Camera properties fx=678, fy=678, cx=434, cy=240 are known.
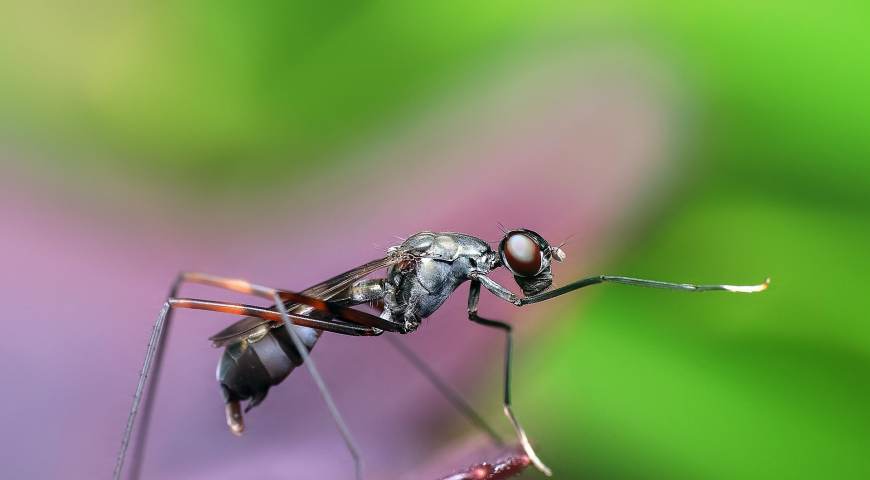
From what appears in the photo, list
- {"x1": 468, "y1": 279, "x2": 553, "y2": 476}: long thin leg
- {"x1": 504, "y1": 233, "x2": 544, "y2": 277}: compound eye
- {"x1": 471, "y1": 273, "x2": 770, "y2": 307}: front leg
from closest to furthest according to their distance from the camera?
{"x1": 468, "y1": 279, "x2": 553, "y2": 476}: long thin leg
{"x1": 471, "y1": 273, "x2": 770, "y2": 307}: front leg
{"x1": 504, "y1": 233, "x2": 544, "y2": 277}: compound eye

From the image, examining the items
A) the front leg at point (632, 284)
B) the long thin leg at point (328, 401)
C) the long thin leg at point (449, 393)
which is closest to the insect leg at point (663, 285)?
the front leg at point (632, 284)

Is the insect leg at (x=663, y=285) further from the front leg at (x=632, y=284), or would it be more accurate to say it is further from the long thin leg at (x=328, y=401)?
the long thin leg at (x=328, y=401)

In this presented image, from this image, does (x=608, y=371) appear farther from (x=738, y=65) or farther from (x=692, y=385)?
(x=738, y=65)

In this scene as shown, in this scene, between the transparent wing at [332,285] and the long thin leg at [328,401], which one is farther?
the transparent wing at [332,285]

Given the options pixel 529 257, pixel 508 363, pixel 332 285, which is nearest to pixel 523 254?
pixel 529 257

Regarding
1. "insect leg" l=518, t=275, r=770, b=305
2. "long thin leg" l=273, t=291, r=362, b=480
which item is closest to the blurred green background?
"insect leg" l=518, t=275, r=770, b=305

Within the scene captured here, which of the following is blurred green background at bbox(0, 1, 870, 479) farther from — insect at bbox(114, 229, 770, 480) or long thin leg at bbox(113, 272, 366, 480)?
long thin leg at bbox(113, 272, 366, 480)
